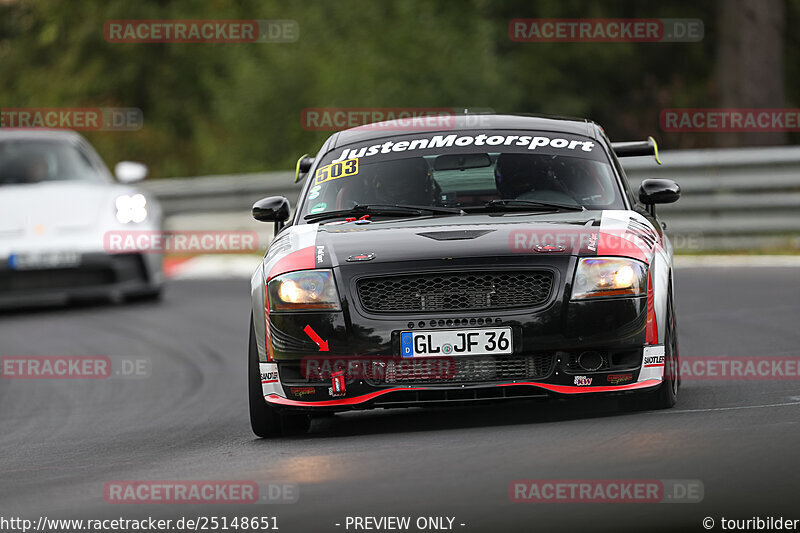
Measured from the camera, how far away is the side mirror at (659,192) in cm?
821

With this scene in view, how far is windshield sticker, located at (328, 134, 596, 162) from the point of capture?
27.0ft

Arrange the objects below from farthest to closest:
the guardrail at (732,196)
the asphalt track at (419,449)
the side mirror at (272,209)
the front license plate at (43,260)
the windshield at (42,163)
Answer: the guardrail at (732,196)
the windshield at (42,163)
the front license plate at (43,260)
the side mirror at (272,209)
the asphalt track at (419,449)

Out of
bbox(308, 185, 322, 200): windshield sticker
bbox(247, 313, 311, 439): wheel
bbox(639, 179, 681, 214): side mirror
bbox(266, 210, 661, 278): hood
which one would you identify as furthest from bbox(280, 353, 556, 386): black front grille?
bbox(639, 179, 681, 214): side mirror

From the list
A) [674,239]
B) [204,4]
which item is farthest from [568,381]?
[204,4]

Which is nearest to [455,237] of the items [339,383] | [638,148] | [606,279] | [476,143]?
[606,279]

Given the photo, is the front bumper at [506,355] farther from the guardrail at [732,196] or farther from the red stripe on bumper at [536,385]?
the guardrail at [732,196]

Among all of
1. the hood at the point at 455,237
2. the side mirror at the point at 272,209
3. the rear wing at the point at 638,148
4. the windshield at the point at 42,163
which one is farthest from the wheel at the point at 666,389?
the windshield at the point at 42,163

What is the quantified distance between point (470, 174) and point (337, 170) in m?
0.77

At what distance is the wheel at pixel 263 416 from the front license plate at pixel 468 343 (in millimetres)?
879

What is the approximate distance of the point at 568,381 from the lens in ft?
22.2

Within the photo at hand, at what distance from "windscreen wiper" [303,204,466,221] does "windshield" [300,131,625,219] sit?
0.07 m

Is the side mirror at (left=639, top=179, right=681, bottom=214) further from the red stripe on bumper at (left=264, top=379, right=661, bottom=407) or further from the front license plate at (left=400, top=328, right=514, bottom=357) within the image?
the front license plate at (left=400, top=328, right=514, bottom=357)

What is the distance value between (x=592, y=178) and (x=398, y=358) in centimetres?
180

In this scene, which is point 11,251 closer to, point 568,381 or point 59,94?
point 568,381
